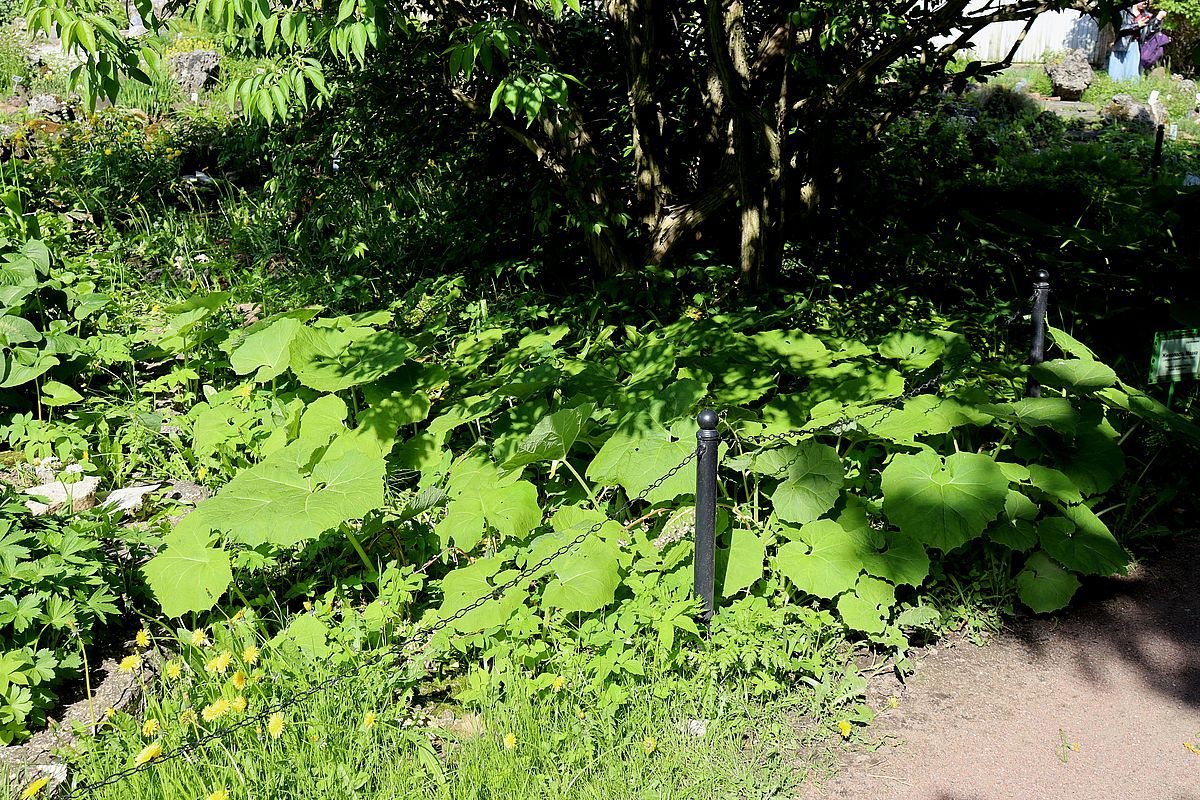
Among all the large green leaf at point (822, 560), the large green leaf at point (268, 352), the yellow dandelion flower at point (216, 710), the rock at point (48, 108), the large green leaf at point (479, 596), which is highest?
the rock at point (48, 108)

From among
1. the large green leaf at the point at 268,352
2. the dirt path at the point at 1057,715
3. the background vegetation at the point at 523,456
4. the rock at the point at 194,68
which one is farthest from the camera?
the rock at the point at 194,68

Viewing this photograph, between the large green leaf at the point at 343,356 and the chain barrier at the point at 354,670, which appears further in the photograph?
the large green leaf at the point at 343,356

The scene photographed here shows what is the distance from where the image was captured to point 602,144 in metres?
6.14

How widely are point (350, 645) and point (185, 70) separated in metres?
9.69

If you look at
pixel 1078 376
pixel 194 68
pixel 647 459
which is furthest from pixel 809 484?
pixel 194 68

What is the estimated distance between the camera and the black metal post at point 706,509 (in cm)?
298

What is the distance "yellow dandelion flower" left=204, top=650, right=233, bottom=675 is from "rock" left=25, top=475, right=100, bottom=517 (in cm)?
120

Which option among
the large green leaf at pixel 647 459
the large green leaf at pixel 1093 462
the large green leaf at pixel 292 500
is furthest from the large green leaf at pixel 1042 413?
the large green leaf at pixel 292 500

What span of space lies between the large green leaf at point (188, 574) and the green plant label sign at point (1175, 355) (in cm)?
360

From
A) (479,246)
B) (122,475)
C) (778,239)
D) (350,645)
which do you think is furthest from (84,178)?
(350,645)

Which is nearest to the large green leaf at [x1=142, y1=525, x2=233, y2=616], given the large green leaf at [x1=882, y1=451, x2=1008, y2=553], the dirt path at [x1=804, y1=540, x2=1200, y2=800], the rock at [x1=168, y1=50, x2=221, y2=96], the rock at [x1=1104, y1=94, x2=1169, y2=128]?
the dirt path at [x1=804, y1=540, x2=1200, y2=800]

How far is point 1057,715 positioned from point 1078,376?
53.6 inches

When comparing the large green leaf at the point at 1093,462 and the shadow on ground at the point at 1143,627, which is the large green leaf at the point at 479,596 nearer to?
the shadow on ground at the point at 1143,627

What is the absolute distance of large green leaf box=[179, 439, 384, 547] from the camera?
10.1ft
